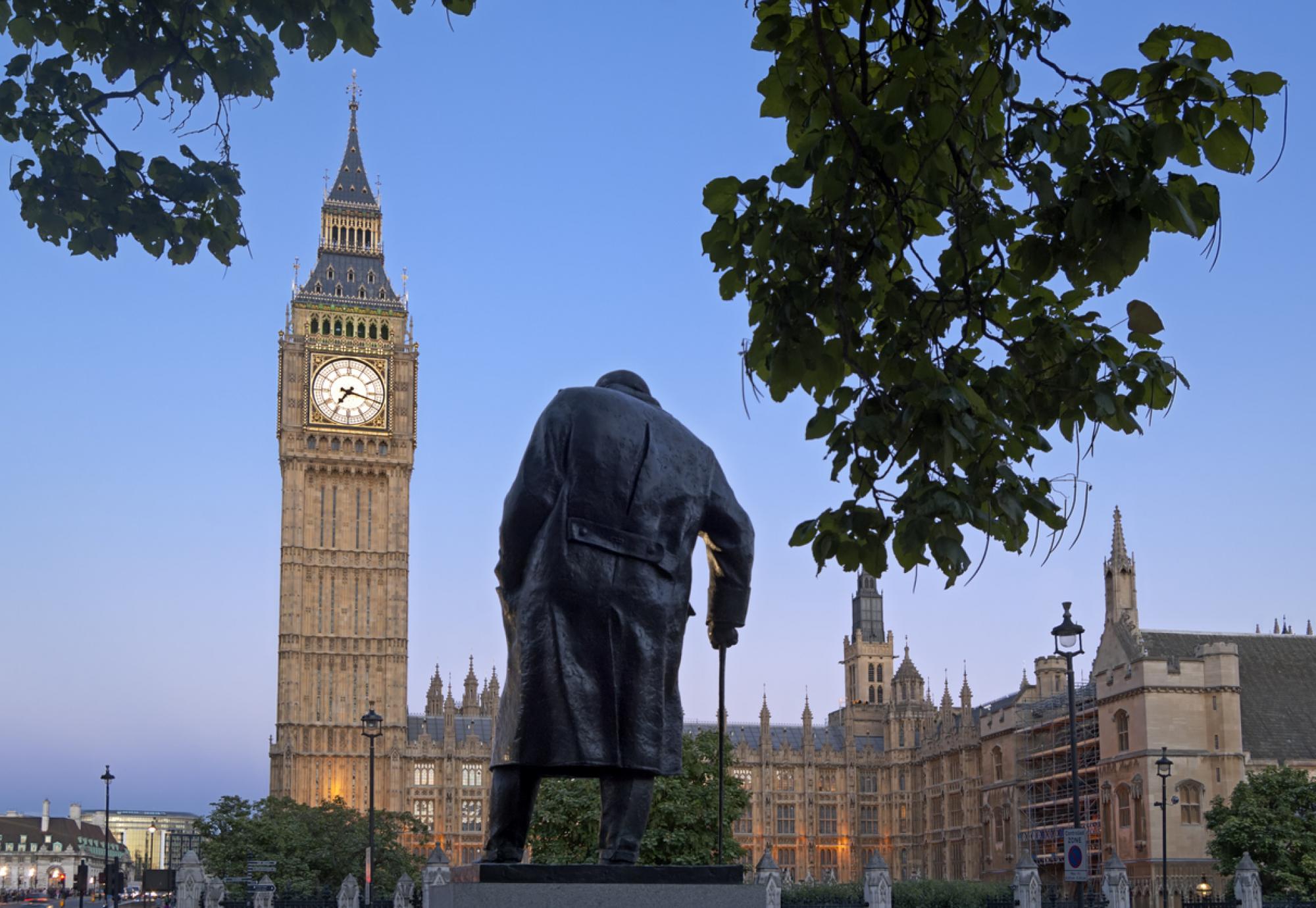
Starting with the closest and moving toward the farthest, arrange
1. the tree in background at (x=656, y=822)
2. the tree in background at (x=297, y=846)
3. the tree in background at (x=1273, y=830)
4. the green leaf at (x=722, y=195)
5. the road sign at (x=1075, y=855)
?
the green leaf at (x=722, y=195)
the road sign at (x=1075, y=855)
the tree in background at (x=1273, y=830)
the tree in background at (x=656, y=822)
the tree in background at (x=297, y=846)

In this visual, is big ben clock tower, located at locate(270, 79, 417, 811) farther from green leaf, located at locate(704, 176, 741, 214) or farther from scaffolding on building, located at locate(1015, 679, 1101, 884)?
green leaf, located at locate(704, 176, 741, 214)

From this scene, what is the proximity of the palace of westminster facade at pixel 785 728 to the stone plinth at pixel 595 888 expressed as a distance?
4904 centimetres

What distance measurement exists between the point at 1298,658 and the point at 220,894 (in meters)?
43.4

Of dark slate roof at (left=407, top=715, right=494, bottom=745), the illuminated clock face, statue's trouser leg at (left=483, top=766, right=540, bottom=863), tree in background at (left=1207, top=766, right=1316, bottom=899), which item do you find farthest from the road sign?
dark slate roof at (left=407, top=715, right=494, bottom=745)

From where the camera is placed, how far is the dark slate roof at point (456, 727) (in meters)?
88.1

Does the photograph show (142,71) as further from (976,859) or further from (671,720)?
(976,859)

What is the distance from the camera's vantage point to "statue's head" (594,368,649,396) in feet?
25.1

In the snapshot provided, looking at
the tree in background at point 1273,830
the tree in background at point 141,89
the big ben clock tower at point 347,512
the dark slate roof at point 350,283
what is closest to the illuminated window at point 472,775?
the big ben clock tower at point 347,512

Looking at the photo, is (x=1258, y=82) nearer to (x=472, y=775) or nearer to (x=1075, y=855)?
(x=1075, y=855)

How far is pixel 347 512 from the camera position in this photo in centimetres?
8112

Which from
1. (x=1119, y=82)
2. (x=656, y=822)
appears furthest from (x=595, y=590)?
(x=656, y=822)

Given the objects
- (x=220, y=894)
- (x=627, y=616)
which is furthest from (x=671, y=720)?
(x=220, y=894)

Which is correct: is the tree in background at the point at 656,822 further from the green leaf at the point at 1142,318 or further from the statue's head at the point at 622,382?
the green leaf at the point at 1142,318

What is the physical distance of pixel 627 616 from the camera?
699 cm
